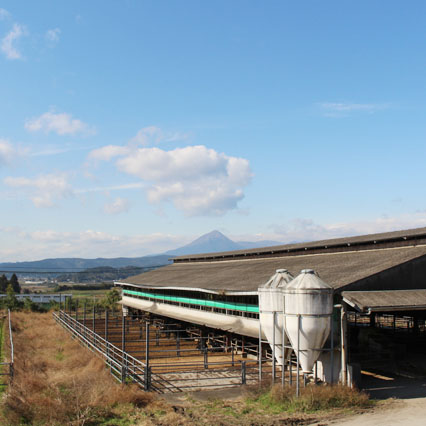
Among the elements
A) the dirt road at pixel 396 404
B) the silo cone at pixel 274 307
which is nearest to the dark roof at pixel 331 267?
the silo cone at pixel 274 307

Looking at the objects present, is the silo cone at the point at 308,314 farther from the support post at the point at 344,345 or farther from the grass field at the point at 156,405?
the grass field at the point at 156,405

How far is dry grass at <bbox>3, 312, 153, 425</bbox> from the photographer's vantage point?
56.7 ft

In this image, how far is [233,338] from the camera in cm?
3328

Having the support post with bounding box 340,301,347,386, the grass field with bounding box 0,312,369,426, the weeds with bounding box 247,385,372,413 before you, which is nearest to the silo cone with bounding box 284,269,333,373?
the support post with bounding box 340,301,347,386

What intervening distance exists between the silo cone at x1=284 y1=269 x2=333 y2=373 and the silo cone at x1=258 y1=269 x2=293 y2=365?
180 centimetres

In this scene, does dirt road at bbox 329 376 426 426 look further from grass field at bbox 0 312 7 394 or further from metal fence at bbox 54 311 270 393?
grass field at bbox 0 312 7 394

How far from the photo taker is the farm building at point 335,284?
2169 cm

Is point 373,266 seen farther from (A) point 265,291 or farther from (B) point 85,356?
(B) point 85,356

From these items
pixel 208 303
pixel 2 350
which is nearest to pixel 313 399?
pixel 208 303

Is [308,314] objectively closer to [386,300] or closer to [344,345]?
[344,345]

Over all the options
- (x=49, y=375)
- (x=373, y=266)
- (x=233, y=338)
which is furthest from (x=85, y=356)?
(x=373, y=266)

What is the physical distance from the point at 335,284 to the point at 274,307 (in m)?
2.99

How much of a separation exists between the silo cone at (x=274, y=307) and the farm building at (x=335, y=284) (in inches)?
13.0

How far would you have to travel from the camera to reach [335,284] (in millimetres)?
22250
